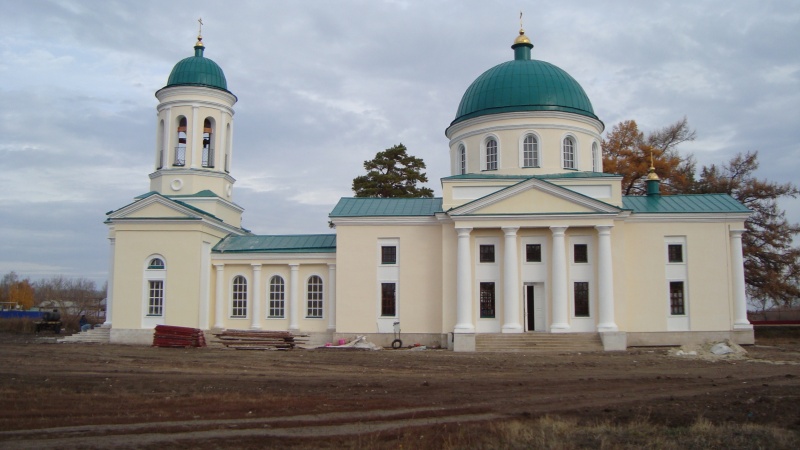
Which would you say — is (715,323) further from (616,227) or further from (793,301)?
(793,301)

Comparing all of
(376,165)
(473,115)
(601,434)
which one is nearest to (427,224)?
(473,115)

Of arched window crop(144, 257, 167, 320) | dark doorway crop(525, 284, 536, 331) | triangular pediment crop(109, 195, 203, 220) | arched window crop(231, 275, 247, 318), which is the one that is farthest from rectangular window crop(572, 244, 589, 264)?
arched window crop(144, 257, 167, 320)

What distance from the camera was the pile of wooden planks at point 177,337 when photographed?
30016 mm

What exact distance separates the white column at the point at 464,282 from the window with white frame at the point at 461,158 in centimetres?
580

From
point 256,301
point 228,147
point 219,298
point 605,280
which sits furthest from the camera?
point 228,147

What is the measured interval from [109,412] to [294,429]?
384cm

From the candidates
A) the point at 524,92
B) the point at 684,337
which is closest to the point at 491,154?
the point at 524,92

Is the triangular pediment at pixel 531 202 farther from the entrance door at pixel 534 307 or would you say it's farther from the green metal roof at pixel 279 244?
the green metal roof at pixel 279 244

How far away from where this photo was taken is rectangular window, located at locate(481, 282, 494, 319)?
31406 millimetres

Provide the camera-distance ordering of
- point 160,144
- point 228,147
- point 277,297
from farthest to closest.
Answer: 1. point 228,147
2. point 160,144
3. point 277,297

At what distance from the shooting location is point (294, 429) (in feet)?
37.0

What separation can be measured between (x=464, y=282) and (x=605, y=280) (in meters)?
5.89

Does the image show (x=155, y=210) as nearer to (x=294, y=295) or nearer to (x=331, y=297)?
(x=294, y=295)

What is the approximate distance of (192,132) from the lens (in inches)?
1403
